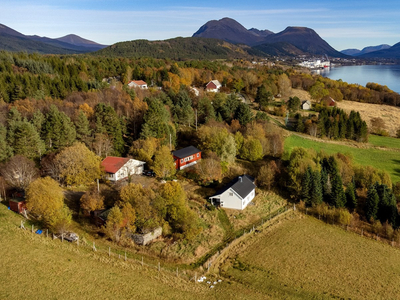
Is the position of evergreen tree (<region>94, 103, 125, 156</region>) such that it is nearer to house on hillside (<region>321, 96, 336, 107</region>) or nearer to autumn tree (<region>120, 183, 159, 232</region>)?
autumn tree (<region>120, 183, 159, 232</region>)

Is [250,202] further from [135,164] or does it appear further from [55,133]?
[55,133]

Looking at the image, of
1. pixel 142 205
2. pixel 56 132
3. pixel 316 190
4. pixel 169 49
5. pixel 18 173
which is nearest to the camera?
pixel 142 205

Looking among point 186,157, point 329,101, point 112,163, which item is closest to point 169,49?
point 329,101

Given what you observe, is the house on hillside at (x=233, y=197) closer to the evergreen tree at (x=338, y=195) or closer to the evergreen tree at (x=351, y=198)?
the evergreen tree at (x=338, y=195)

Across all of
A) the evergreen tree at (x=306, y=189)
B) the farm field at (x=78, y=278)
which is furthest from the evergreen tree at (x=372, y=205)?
the farm field at (x=78, y=278)

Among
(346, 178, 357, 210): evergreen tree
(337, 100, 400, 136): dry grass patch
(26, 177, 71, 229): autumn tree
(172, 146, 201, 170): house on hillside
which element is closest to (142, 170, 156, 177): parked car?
(172, 146, 201, 170): house on hillside

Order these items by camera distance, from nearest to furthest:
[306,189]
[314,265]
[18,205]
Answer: [314,265], [18,205], [306,189]

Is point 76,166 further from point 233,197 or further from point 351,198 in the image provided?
point 351,198

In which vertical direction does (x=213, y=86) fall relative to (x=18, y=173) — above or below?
above
